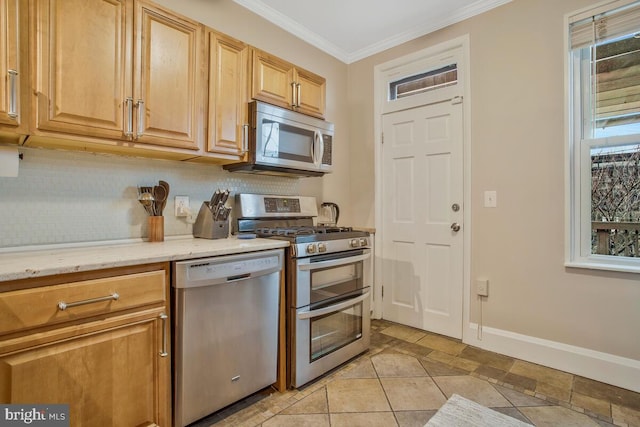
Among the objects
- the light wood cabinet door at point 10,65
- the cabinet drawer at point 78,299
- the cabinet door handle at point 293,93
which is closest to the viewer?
the cabinet drawer at point 78,299

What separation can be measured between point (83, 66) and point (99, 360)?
1.27m

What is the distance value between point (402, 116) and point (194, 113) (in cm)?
190

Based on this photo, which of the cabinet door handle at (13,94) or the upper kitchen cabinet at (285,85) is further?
the upper kitchen cabinet at (285,85)

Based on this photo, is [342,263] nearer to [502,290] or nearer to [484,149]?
[502,290]

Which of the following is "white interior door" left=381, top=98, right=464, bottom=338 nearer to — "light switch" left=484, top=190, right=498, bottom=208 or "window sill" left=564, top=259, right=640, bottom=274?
"light switch" left=484, top=190, right=498, bottom=208

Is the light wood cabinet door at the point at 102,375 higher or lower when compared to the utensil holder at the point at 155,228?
lower

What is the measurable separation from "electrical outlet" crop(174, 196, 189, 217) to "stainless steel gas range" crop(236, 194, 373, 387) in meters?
0.36

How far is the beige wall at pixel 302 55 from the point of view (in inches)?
88.0

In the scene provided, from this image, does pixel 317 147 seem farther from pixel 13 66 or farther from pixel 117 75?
pixel 13 66

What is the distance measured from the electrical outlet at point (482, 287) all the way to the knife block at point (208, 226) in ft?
6.37

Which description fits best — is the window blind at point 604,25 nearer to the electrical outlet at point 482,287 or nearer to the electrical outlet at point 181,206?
the electrical outlet at point 482,287

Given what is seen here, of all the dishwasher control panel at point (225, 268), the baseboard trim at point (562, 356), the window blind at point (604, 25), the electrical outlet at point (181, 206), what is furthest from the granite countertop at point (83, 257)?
the window blind at point (604, 25)

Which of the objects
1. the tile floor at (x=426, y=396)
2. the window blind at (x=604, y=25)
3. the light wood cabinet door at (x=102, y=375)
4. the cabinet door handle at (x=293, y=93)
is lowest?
the tile floor at (x=426, y=396)

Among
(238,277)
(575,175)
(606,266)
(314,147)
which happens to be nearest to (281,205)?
(314,147)
